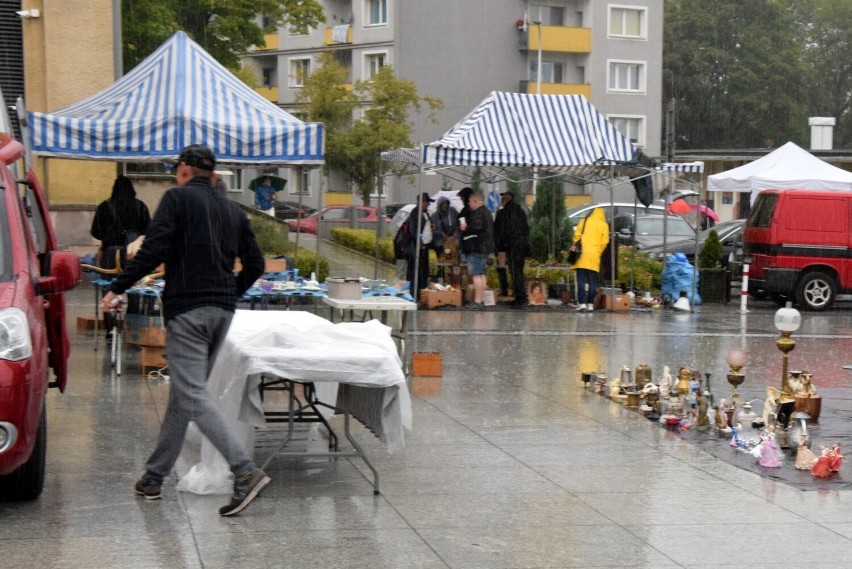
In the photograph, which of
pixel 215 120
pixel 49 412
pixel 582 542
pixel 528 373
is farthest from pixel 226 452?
pixel 215 120

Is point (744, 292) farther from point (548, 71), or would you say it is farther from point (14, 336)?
point (548, 71)

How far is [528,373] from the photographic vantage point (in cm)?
1277

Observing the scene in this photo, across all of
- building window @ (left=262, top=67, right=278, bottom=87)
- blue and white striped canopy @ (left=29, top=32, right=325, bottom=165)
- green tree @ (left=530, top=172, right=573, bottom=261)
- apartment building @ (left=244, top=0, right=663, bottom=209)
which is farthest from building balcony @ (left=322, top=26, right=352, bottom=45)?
blue and white striped canopy @ (left=29, top=32, right=325, bottom=165)

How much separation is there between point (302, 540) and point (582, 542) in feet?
4.70

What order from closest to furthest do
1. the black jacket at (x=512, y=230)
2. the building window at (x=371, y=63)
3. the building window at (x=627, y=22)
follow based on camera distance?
the black jacket at (x=512, y=230), the building window at (x=371, y=63), the building window at (x=627, y=22)

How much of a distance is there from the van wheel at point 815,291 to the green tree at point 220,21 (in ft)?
48.6

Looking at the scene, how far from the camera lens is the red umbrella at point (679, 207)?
103 feet

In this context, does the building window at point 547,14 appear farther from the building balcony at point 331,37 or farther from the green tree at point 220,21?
the green tree at point 220,21

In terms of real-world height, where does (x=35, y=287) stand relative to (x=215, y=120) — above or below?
Answer: below

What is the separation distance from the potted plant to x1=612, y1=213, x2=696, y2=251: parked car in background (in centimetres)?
330

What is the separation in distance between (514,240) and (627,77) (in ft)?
135

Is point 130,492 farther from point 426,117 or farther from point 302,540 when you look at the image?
point 426,117

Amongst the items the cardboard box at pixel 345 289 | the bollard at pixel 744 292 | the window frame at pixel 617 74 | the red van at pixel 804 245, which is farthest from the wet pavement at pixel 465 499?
the window frame at pixel 617 74

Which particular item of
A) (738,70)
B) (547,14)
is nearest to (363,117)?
(547,14)
